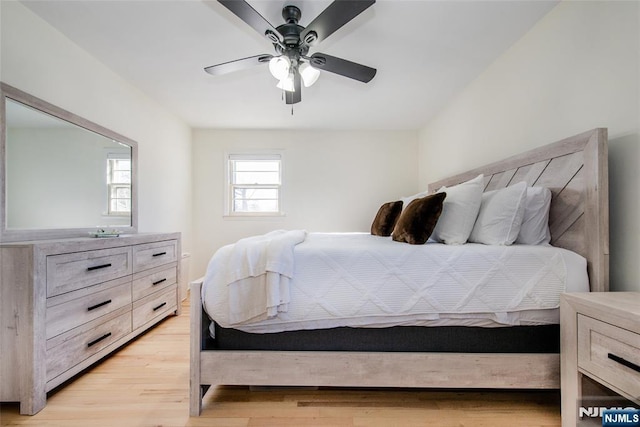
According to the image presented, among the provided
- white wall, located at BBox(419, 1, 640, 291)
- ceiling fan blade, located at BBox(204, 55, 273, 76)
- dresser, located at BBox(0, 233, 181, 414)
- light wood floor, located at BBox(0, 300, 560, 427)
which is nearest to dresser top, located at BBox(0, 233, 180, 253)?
dresser, located at BBox(0, 233, 181, 414)

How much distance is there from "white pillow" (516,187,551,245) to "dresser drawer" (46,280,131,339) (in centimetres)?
270

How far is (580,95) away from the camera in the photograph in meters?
1.70

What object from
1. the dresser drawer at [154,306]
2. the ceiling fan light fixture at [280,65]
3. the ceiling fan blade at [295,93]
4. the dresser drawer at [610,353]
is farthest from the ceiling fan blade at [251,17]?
the dresser drawer at [154,306]

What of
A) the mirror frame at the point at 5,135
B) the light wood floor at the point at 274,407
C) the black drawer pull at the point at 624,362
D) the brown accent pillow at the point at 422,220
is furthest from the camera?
the brown accent pillow at the point at 422,220

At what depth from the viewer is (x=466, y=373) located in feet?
4.66

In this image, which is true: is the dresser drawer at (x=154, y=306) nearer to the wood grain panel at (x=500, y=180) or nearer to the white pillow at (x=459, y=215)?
the white pillow at (x=459, y=215)

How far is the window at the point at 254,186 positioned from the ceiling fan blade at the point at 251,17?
2677 millimetres

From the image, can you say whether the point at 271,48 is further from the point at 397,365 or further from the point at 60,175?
the point at 397,365

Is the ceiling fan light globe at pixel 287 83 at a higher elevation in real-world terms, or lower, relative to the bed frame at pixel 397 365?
higher

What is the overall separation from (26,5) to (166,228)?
7.38 ft

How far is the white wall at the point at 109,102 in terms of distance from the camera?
1785 millimetres

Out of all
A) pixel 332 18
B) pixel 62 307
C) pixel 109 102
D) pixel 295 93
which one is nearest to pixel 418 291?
pixel 332 18

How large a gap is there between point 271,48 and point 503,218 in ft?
6.64

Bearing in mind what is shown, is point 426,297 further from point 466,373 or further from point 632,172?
point 632,172
